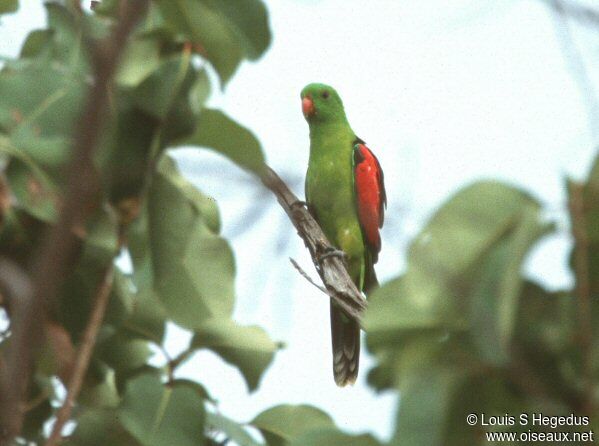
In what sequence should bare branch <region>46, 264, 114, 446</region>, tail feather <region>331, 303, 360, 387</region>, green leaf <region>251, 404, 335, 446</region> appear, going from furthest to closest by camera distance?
tail feather <region>331, 303, 360, 387</region>, green leaf <region>251, 404, 335, 446</region>, bare branch <region>46, 264, 114, 446</region>

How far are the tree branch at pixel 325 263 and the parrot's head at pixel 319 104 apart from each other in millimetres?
1156

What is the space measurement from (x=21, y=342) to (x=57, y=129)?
1.04m

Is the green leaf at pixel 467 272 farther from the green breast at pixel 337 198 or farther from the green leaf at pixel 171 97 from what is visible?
the green breast at pixel 337 198

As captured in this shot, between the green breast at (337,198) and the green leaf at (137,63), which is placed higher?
the green leaf at (137,63)

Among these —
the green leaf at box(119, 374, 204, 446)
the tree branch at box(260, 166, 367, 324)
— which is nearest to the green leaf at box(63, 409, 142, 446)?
the green leaf at box(119, 374, 204, 446)

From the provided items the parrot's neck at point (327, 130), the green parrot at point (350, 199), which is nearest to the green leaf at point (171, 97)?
the green parrot at point (350, 199)

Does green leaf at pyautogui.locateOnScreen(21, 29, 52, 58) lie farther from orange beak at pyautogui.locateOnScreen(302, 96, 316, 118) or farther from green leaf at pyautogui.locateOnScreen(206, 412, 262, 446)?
orange beak at pyautogui.locateOnScreen(302, 96, 316, 118)

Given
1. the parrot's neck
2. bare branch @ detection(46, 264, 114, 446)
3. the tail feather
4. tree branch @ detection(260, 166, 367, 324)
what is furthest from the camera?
the parrot's neck

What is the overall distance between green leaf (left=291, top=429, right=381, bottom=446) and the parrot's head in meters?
3.19

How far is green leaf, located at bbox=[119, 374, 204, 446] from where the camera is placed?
195 cm

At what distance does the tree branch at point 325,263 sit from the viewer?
305cm

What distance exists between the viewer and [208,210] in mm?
2260

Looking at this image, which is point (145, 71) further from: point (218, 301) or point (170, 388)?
point (170, 388)

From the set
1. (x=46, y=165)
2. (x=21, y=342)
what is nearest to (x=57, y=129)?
(x=46, y=165)
